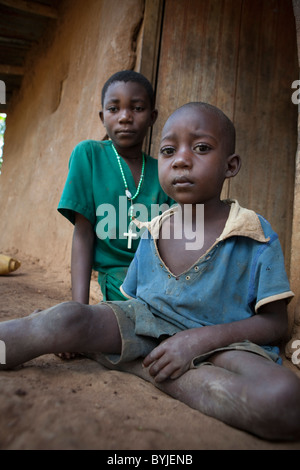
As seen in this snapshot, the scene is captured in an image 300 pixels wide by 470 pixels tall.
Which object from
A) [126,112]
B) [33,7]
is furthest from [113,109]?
[33,7]

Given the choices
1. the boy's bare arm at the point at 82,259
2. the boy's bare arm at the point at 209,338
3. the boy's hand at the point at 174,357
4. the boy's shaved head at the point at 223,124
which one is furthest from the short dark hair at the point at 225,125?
the boy's bare arm at the point at 82,259

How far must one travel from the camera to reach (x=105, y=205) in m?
2.06

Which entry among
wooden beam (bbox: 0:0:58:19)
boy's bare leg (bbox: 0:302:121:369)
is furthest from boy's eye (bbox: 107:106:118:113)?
wooden beam (bbox: 0:0:58:19)

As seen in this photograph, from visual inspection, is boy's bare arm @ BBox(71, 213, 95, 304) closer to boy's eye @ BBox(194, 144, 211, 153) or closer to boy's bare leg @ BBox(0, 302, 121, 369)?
boy's bare leg @ BBox(0, 302, 121, 369)

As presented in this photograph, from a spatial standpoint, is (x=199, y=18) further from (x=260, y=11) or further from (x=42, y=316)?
(x=42, y=316)

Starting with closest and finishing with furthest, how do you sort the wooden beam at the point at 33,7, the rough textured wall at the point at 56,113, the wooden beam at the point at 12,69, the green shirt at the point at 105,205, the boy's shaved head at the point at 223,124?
the boy's shaved head at the point at 223,124 < the green shirt at the point at 105,205 < the rough textured wall at the point at 56,113 < the wooden beam at the point at 33,7 < the wooden beam at the point at 12,69

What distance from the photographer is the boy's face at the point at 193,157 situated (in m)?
1.39

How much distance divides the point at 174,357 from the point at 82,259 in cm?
93

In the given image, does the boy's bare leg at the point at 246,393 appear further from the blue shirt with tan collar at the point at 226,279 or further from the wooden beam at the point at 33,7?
the wooden beam at the point at 33,7

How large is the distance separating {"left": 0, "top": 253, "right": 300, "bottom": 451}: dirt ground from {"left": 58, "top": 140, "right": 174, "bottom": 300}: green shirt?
0.76 metres

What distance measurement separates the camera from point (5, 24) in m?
5.05

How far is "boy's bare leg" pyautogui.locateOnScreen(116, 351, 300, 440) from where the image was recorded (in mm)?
934

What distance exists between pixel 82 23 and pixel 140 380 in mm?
3779

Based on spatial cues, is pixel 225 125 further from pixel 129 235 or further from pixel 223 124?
pixel 129 235
